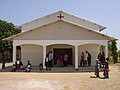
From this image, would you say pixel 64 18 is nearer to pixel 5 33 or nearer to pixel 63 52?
pixel 63 52

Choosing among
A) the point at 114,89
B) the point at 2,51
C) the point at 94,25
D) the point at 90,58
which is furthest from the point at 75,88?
the point at 2,51

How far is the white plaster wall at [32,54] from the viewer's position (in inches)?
1210

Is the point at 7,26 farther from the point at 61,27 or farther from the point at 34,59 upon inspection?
the point at 61,27

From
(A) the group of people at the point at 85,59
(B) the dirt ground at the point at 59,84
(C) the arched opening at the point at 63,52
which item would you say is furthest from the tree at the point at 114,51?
(B) the dirt ground at the point at 59,84

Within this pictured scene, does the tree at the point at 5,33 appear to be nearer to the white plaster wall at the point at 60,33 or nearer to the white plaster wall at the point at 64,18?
the white plaster wall at the point at 64,18

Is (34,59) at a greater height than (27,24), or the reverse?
(27,24)

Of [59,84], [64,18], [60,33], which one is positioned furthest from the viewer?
[64,18]

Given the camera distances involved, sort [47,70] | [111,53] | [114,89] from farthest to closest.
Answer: [111,53], [47,70], [114,89]

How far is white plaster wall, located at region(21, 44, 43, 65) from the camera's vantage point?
1210 inches

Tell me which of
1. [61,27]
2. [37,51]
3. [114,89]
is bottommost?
[114,89]

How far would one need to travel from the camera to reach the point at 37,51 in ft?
101

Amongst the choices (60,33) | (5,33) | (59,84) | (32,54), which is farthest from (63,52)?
(5,33)

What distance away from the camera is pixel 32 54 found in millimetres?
30812

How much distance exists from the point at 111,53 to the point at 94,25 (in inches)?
479
